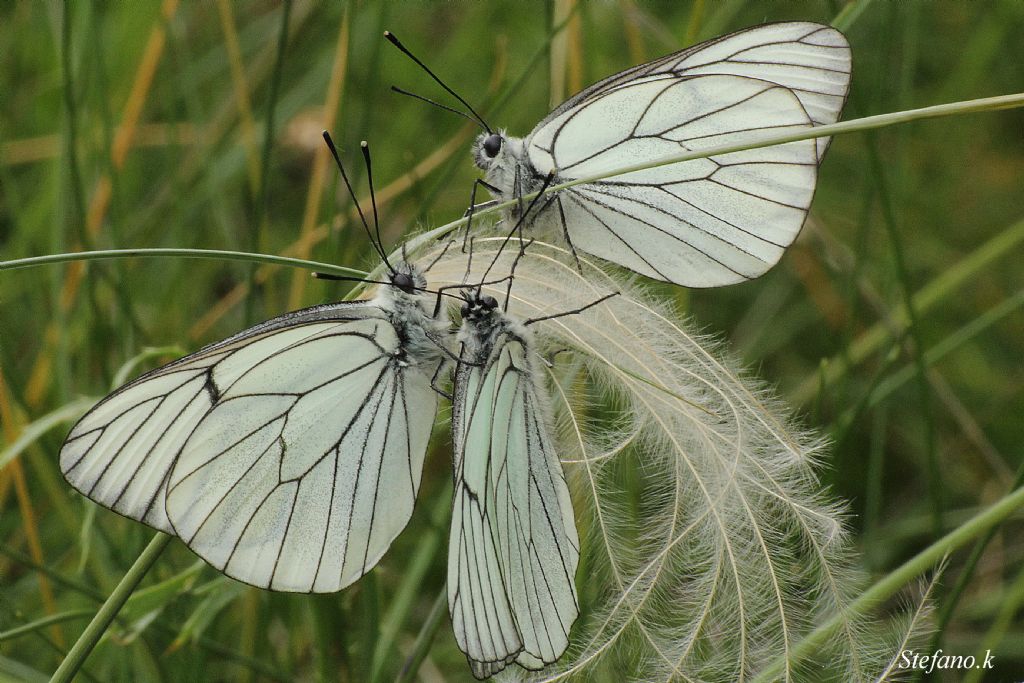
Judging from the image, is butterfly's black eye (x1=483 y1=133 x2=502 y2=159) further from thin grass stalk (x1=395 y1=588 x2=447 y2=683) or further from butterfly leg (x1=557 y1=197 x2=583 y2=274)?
thin grass stalk (x1=395 y1=588 x2=447 y2=683)

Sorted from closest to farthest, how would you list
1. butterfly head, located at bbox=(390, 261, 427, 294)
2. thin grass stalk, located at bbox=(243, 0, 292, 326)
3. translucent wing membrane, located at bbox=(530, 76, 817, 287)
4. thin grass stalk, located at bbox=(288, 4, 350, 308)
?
butterfly head, located at bbox=(390, 261, 427, 294)
translucent wing membrane, located at bbox=(530, 76, 817, 287)
thin grass stalk, located at bbox=(243, 0, 292, 326)
thin grass stalk, located at bbox=(288, 4, 350, 308)

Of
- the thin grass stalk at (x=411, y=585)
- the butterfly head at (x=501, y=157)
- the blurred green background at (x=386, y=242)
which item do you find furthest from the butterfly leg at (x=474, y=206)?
the thin grass stalk at (x=411, y=585)

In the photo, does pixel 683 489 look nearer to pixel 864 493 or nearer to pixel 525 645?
pixel 525 645

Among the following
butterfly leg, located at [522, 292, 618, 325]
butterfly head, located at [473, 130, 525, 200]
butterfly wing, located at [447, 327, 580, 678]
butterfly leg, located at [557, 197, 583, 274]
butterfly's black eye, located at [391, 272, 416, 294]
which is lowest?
butterfly wing, located at [447, 327, 580, 678]

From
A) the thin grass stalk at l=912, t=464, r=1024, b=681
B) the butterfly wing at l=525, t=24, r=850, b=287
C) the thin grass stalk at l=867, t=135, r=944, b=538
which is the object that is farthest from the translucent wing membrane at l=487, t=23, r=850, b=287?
the thin grass stalk at l=912, t=464, r=1024, b=681

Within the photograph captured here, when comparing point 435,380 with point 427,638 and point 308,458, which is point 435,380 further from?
point 427,638

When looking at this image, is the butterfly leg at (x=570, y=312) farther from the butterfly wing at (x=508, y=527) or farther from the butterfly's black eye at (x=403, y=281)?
the butterfly's black eye at (x=403, y=281)
